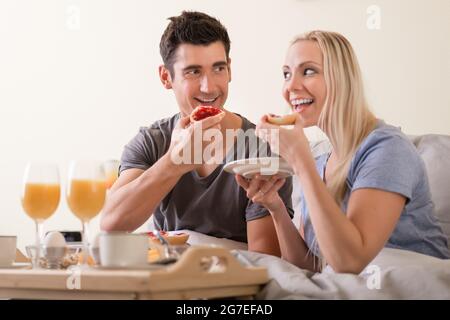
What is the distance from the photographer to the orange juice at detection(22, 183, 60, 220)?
1.58 meters

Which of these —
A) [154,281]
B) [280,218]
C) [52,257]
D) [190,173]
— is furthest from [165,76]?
[154,281]

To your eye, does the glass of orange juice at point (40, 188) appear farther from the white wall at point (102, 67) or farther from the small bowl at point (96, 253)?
the white wall at point (102, 67)

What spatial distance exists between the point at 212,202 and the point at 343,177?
625 mm

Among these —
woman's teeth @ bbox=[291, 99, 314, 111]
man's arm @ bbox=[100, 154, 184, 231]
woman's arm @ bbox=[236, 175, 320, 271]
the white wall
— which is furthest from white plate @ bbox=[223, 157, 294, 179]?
the white wall

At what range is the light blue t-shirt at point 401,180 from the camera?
1.56m

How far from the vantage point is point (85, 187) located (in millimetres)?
1581

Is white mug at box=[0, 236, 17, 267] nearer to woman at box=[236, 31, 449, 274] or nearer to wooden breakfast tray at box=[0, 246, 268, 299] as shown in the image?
wooden breakfast tray at box=[0, 246, 268, 299]

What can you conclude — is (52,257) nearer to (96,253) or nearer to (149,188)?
(96,253)

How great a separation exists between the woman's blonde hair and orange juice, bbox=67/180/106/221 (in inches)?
22.4

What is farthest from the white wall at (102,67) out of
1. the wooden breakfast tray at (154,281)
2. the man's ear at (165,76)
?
the wooden breakfast tray at (154,281)
